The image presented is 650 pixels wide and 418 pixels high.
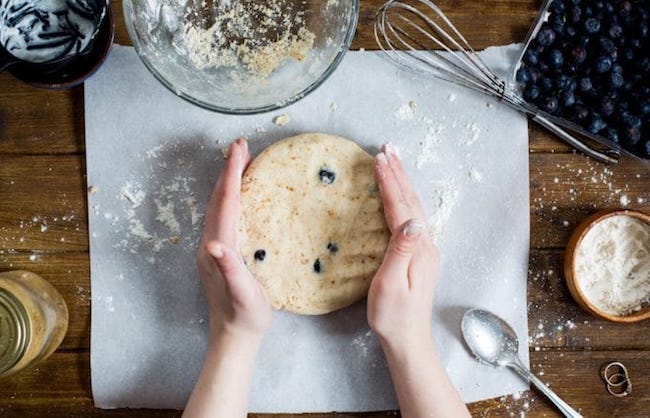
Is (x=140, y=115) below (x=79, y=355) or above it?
above

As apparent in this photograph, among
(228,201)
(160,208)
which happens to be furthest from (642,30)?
(160,208)

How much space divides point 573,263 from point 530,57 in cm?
42

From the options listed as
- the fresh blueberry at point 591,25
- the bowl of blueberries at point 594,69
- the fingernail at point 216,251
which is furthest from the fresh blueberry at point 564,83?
the fingernail at point 216,251

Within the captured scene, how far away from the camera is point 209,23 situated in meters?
1.37

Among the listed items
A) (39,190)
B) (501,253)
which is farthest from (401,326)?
(39,190)

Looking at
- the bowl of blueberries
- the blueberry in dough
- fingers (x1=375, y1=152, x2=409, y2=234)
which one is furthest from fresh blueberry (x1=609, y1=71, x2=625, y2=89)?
the blueberry in dough

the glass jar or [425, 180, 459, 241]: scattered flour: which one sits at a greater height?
[425, 180, 459, 241]: scattered flour

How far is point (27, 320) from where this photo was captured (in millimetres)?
1272

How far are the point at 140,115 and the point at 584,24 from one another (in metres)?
0.90

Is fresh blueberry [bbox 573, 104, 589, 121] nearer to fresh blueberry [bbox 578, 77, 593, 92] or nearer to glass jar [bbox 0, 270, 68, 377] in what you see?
fresh blueberry [bbox 578, 77, 593, 92]

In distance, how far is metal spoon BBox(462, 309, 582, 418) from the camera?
55.4 inches

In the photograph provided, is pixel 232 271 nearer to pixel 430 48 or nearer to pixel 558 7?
pixel 430 48

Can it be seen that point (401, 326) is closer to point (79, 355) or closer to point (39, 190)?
point (79, 355)

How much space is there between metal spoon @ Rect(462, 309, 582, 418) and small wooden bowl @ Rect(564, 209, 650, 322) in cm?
15
